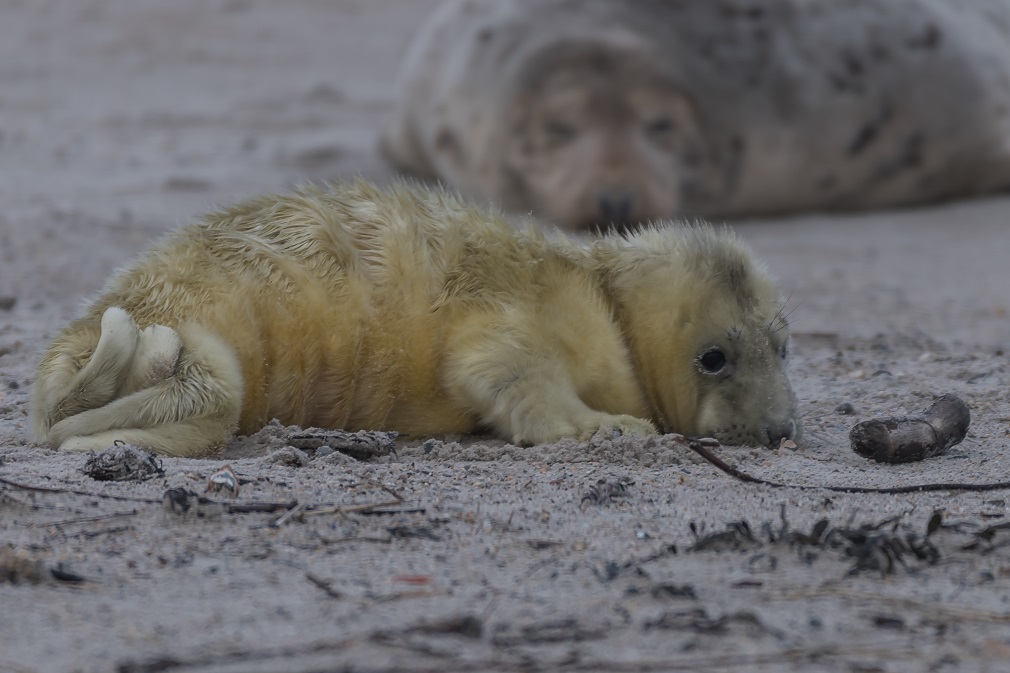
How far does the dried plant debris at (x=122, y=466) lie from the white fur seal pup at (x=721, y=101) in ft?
15.3

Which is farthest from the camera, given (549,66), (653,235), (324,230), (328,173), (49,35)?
(49,35)

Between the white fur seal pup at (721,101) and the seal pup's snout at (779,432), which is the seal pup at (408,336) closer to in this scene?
the seal pup's snout at (779,432)

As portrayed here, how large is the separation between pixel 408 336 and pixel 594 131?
4.22 m

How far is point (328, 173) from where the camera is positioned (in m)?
8.08

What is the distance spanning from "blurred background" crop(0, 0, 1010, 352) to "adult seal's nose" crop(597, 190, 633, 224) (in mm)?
654

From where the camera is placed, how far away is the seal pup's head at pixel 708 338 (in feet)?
11.1

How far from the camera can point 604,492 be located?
273 centimetres

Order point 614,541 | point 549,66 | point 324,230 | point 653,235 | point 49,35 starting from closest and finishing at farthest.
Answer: point 614,541, point 324,230, point 653,235, point 549,66, point 49,35

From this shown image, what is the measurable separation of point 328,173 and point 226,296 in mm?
4901

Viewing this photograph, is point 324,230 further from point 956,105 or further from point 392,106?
point 392,106

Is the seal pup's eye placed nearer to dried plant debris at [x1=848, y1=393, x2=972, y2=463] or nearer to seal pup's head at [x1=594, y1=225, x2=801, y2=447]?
seal pup's head at [x1=594, y1=225, x2=801, y2=447]

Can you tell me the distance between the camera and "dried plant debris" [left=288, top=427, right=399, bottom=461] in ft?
10.1

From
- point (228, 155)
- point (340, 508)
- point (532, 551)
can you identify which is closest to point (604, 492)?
point (532, 551)

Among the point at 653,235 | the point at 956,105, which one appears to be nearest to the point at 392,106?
the point at 956,105
